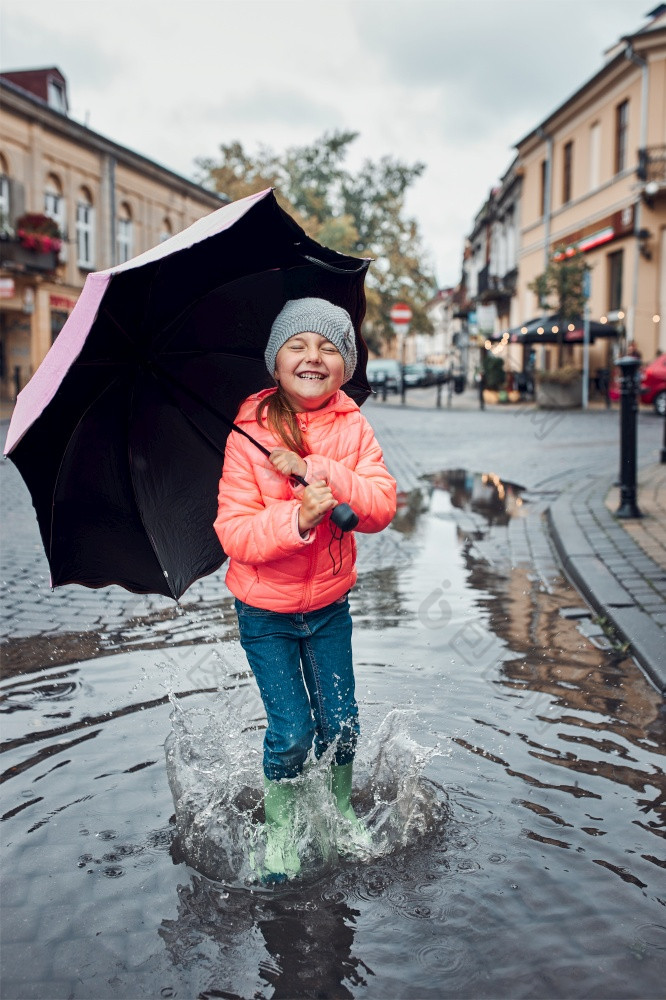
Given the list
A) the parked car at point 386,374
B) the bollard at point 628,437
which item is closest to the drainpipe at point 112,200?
the parked car at point 386,374

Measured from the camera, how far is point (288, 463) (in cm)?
251

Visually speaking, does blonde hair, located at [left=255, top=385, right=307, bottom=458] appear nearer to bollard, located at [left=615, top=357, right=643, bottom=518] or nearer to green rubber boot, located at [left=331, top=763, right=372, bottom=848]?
green rubber boot, located at [left=331, top=763, right=372, bottom=848]

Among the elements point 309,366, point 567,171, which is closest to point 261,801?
point 309,366

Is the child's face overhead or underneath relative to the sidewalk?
overhead

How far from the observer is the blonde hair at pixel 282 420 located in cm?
266

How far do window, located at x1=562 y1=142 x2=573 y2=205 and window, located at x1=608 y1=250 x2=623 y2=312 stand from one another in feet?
17.5

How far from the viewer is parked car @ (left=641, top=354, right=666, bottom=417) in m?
21.5

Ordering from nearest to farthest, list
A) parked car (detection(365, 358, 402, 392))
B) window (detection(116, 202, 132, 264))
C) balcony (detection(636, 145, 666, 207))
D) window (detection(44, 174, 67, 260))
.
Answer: balcony (detection(636, 145, 666, 207)) < window (detection(44, 174, 67, 260)) < window (detection(116, 202, 132, 264)) < parked car (detection(365, 358, 402, 392))

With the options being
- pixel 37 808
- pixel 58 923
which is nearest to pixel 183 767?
pixel 37 808

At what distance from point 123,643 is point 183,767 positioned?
2.03 m

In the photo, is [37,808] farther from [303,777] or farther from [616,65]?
[616,65]

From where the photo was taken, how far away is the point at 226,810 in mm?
3125

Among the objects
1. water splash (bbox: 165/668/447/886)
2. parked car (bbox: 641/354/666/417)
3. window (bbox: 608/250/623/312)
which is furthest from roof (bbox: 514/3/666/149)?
water splash (bbox: 165/668/447/886)

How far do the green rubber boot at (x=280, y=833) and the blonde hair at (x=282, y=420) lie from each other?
3.12 ft
